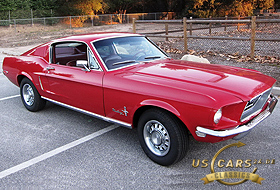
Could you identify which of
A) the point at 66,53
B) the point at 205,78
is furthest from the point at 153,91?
the point at 66,53

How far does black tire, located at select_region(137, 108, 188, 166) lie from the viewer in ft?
10.7

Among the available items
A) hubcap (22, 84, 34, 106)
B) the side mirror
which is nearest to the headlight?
the side mirror

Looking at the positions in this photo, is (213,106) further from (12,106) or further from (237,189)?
(12,106)

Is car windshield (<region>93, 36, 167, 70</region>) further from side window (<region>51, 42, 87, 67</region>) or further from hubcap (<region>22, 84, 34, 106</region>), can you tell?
hubcap (<region>22, 84, 34, 106</region>)

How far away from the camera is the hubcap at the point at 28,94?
5.58 m

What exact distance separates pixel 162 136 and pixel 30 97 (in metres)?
3.34

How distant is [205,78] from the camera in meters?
3.58

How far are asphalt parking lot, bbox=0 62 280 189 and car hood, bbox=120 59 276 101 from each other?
93cm

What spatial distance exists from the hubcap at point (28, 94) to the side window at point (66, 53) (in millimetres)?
853

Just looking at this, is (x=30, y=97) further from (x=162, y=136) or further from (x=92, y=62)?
(x=162, y=136)

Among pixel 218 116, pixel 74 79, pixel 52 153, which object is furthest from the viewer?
pixel 74 79

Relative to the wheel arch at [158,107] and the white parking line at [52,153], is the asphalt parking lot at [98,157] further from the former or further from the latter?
the wheel arch at [158,107]

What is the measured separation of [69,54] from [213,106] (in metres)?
3.35

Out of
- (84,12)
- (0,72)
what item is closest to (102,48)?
(0,72)
